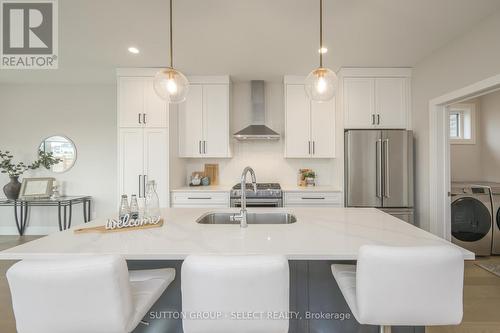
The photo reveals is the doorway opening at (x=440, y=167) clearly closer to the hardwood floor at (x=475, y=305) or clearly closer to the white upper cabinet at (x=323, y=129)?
the hardwood floor at (x=475, y=305)

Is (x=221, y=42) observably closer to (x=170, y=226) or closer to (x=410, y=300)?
(x=170, y=226)

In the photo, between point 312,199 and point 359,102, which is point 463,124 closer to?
point 359,102

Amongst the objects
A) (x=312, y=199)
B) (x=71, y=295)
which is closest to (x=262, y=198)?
(x=312, y=199)

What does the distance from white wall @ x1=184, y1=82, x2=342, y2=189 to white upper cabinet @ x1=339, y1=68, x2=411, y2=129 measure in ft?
3.10

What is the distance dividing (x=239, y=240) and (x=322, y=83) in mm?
1275

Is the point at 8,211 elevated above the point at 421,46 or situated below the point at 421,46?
below

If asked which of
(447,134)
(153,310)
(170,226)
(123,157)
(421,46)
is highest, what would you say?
(421,46)

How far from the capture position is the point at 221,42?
8.83ft

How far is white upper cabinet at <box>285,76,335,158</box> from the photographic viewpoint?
12.0 feet

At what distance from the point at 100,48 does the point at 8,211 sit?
3.42m

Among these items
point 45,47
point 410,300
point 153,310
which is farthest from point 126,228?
point 45,47

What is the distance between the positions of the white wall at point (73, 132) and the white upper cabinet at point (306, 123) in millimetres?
2958

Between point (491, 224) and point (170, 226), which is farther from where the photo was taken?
point (491, 224)

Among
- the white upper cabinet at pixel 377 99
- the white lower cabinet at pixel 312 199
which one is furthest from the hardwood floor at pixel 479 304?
the white upper cabinet at pixel 377 99
